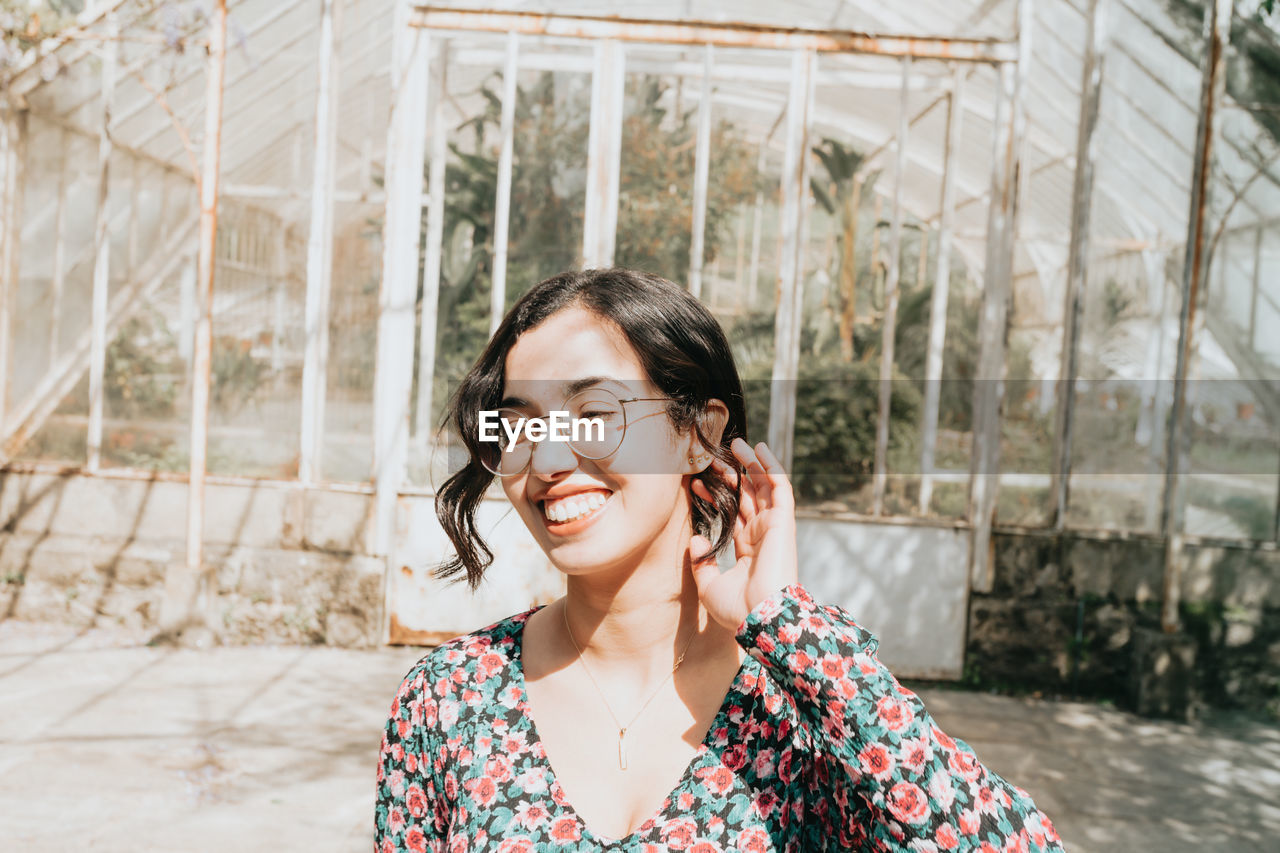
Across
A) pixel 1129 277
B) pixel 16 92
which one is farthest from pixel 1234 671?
pixel 16 92

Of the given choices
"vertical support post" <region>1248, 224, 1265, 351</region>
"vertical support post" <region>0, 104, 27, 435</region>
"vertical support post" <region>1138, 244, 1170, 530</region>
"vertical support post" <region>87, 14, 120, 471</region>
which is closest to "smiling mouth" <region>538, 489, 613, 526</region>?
"vertical support post" <region>1138, 244, 1170, 530</region>

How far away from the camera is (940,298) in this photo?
6141mm

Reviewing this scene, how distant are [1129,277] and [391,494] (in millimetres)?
4566

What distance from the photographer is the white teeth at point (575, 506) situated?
143 cm

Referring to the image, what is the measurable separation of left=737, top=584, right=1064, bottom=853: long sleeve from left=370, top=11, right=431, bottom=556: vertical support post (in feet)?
16.4

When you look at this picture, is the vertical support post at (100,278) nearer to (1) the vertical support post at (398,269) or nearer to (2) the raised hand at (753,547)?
(1) the vertical support post at (398,269)

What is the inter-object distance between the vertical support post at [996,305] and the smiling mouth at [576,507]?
5.04 meters

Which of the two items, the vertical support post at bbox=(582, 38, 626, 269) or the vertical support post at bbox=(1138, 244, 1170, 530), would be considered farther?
the vertical support post at bbox=(582, 38, 626, 269)

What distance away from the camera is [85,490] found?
614 centimetres

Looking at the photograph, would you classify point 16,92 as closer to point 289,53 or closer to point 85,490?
point 289,53

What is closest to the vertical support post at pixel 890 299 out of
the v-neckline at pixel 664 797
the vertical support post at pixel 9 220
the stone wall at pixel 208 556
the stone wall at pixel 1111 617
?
the stone wall at pixel 1111 617

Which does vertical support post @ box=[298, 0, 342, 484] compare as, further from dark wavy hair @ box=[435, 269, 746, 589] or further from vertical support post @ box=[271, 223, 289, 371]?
dark wavy hair @ box=[435, 269, 746, 589]

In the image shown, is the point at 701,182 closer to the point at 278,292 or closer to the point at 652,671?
the point at 278,292

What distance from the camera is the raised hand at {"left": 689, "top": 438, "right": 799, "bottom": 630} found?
4.62ft
